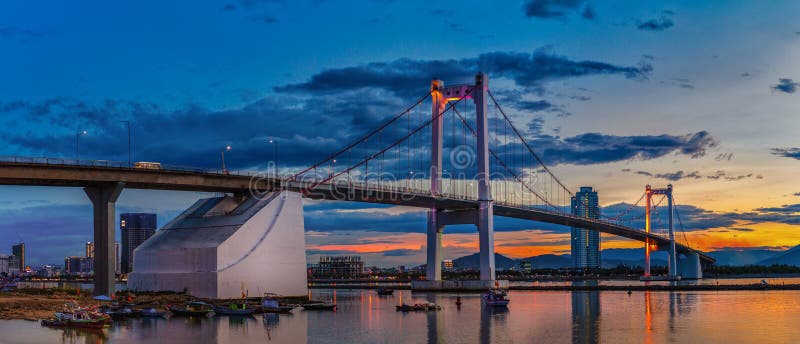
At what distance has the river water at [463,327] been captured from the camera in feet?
149

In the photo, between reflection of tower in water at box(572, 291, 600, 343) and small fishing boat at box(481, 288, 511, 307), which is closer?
reflection of tower in water at box(572, 291, 600, 343)

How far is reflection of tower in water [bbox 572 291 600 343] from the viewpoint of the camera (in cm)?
4657

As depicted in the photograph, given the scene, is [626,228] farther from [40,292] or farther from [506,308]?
[40,292]

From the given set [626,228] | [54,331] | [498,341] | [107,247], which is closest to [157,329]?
[54,331]

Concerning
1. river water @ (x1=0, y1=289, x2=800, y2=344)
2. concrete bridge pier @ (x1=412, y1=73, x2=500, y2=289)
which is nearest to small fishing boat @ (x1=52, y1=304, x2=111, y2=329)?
river water @ (x1=0, y1=289, x2=800, y2=344)

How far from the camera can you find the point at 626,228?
13688cm

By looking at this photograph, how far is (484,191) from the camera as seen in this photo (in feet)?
297

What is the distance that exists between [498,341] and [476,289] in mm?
51411

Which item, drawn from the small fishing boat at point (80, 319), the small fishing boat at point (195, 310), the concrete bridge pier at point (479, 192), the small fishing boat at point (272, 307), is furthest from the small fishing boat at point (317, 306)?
the concrete bridge pier at point (479, 192)

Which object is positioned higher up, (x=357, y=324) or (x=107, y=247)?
(x=107, y=247)

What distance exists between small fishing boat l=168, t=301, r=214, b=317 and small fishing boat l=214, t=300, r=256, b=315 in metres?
0.51

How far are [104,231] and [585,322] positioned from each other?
106ft

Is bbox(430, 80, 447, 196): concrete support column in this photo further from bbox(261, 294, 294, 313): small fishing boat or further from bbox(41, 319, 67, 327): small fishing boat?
bbox(41, 319, 67, 327): small fishing boat

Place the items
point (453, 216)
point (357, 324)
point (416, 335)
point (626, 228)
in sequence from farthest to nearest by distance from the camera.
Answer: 1. point (626, 228)
2. point (453, 216)
3. point (357, 324)
4. point (416, 335)
